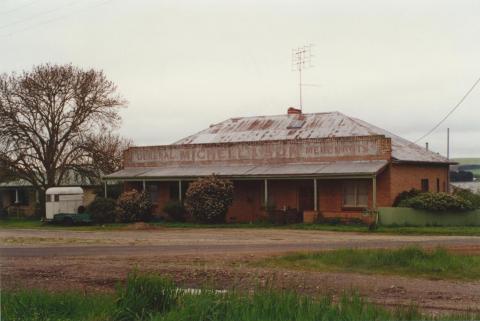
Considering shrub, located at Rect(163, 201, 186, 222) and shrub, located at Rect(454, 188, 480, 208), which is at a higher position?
shrub, located at Rect(454, 188, 480, 208)

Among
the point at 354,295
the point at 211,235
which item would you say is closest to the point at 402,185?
the point at 211,235

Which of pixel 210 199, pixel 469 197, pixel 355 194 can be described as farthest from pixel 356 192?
pixel 469 197

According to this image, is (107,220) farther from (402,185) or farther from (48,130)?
(402,185)

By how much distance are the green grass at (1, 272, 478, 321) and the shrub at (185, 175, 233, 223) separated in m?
24.1

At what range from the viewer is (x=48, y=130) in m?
A: 44.5

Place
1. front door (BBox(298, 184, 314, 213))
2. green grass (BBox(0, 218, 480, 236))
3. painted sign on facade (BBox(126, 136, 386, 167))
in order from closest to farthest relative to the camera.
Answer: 1. green grass (BBox(0, 218, 480, 236))
2. painted sign on facade (BBox(126, 136, 386, 167))
3. front door (BBox(298, 184, 314, 213))

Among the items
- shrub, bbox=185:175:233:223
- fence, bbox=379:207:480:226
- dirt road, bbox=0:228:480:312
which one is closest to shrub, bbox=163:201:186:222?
shrub, bbox=185:175:233:223

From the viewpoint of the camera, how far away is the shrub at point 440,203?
102 feet

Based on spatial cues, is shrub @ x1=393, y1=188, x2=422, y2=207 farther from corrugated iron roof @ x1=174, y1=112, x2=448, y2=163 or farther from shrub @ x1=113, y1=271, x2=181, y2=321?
shrub @ x1=113, y1=271, x2=181, y2=321

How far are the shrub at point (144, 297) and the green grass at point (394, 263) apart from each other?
22.2ft

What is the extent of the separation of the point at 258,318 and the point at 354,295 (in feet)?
4.79

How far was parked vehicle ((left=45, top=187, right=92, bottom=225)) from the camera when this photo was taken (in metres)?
37.6

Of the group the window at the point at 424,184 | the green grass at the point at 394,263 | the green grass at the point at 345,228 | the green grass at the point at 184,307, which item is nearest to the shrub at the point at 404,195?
the window at the point at 424,184

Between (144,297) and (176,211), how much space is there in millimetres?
27943
